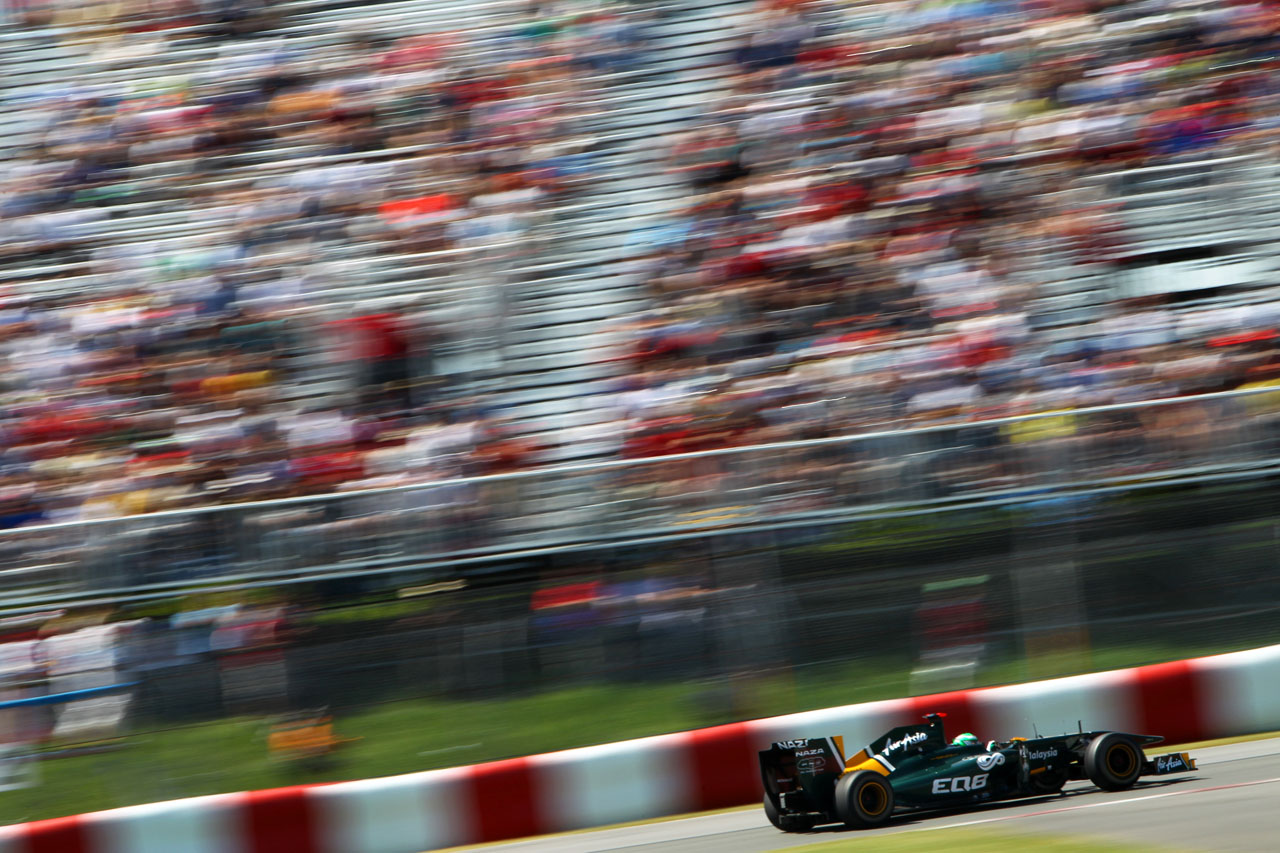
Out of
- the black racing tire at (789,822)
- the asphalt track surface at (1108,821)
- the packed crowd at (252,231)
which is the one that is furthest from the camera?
the packed crowd at (252,231)

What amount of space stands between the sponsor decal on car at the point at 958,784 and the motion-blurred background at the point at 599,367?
3.61 feet

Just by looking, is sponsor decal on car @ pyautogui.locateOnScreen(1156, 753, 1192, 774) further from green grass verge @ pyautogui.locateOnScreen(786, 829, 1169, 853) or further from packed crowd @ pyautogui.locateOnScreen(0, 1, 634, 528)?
packed crowd @ pyautogui.locateOnScreen(0, 1, 634, 528)

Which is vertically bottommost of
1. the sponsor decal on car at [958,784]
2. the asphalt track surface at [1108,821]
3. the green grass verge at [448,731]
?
the asphalt track surface at [1108,821]

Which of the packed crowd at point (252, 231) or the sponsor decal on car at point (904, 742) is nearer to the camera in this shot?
the sponsor decal on car at point (904, 742)

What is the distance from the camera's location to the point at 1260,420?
6.80 meters

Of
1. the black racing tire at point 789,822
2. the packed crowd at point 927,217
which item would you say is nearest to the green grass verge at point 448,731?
the black racing tire at point 789,822

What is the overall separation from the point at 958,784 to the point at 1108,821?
0.60 meters

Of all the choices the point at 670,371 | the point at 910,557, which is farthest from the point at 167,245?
the point at 910,557

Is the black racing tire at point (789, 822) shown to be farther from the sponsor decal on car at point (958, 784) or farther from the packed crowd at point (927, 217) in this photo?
the packed crowd at point (927, 217)

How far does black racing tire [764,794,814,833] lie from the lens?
18.8ft

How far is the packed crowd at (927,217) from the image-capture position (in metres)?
8.41

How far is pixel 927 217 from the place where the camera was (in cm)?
919

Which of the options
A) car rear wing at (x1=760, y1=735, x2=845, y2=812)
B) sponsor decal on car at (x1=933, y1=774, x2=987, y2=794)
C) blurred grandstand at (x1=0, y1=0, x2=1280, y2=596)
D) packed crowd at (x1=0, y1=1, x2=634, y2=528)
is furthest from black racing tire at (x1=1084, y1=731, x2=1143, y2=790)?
packed crowd at (x1=0, y1=1, x2=634, y2=528)

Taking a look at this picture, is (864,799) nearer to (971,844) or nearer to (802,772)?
(802,772)
